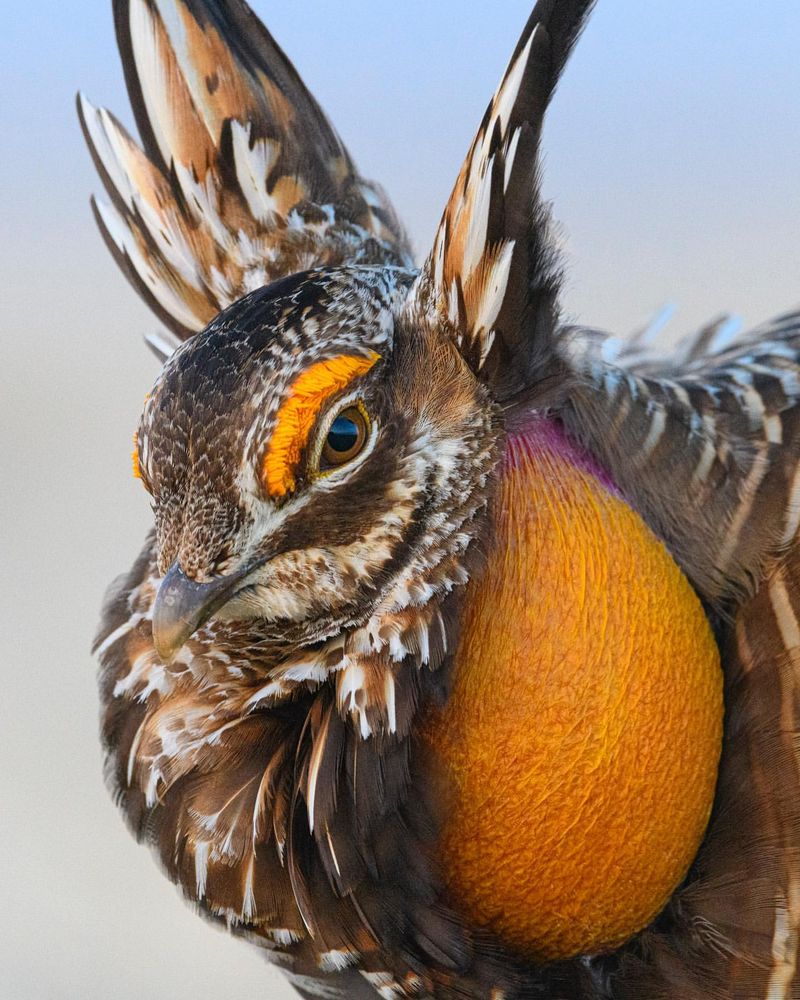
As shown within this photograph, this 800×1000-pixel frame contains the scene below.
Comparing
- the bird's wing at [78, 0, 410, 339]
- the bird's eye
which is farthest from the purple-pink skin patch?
the bird's wing at [78, 0, 410, 339]

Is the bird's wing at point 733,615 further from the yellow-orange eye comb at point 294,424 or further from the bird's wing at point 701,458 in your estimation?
the yellow-orange eye comb at point 294,424

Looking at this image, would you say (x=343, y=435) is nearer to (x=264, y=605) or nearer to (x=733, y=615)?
(x=264, y=605)

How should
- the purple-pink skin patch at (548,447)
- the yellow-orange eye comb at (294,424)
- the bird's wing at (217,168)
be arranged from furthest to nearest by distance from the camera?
the bird's wing at (217,168) → the purple-pink skin patch at (548,447) → the yellow-orange eye comb at (294,424)

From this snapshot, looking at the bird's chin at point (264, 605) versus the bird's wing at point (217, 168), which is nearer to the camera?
the bird's chin at point (264, 605)

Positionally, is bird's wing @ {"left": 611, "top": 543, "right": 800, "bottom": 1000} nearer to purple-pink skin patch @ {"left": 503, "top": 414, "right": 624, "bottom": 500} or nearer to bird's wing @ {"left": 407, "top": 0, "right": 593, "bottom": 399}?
purple-pink skin patch @ {"left": 503, "top": 414, "right": 624, "bottom": 500}

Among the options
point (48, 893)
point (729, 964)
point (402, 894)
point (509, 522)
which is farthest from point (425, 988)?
point (48, 893)

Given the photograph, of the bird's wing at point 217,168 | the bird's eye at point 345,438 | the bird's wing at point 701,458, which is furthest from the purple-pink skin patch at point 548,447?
the bird's wing at point 217,168
